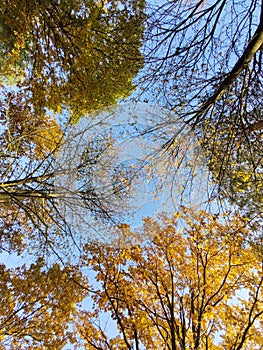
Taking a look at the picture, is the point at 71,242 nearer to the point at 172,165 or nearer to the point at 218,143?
the point at 172,165

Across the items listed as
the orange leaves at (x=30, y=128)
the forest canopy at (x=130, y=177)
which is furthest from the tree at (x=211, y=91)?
the orange leaves at (x=30, y=128)

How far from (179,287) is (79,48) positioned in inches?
176

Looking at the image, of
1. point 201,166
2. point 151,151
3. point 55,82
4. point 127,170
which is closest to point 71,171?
point 127,170

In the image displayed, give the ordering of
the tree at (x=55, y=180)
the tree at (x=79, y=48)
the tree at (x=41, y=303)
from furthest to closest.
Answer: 1. the tree at (x=41, y=303)
2. the tree at (x=79, y=48)
3. the tree at (x=55, y=180)

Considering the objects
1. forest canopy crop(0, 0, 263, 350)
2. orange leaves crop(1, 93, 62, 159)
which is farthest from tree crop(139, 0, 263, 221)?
orange leaves crop(1, 93, 62, 159)

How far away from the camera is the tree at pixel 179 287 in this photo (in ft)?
13.6

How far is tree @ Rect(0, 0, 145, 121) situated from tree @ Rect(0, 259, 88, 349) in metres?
3.18

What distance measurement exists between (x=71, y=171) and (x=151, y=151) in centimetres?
84

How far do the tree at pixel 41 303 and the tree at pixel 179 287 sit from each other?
0.40m

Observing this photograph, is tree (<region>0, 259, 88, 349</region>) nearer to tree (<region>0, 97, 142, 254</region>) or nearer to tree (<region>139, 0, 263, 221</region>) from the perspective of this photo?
tree (<region>0, 97, 142, 254</region>)

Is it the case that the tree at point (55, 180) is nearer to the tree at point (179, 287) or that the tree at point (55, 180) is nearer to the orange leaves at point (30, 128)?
→ the orange leaves at point (30, 128)

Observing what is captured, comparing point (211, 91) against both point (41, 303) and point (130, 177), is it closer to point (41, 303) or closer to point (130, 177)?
point (130, 177)

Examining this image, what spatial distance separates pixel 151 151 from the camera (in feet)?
8.57

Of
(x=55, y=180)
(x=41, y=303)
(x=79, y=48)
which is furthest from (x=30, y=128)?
(x=41, y=303)
